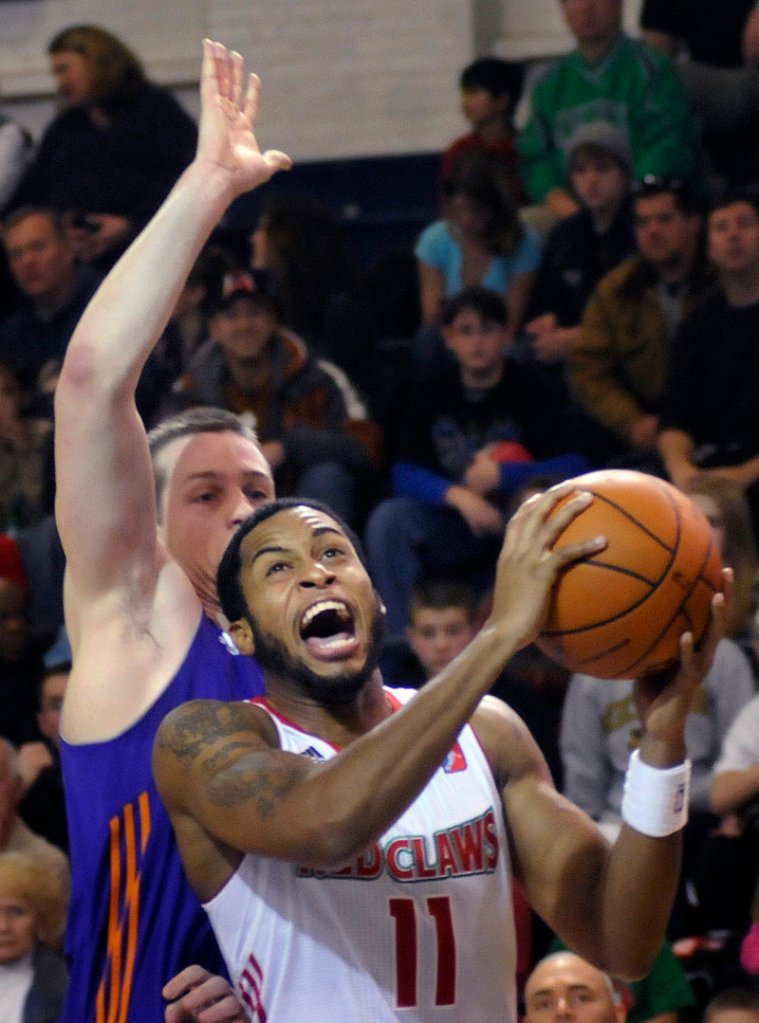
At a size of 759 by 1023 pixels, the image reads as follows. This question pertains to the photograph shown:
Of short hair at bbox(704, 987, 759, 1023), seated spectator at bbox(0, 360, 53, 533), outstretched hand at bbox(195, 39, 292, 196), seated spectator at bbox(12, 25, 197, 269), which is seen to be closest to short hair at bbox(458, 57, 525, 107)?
seated spectator at bbox(12, 25, 197, 269)

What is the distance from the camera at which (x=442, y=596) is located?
6.13 m

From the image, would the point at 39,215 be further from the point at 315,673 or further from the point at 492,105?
the point at 315,673

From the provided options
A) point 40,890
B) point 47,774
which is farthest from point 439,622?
point 40,890

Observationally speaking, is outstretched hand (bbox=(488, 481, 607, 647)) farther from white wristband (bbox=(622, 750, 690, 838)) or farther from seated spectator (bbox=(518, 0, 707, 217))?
seated spectator (bbox=(518, 0, 707, 217))

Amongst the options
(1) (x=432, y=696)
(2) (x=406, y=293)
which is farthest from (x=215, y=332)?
(1) (x=432, y=696)

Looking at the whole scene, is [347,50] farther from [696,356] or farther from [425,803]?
[425,803]

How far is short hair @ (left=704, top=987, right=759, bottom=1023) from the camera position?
4.70 meters

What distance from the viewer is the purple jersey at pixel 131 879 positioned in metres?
3.06

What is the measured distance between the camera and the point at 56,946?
17.5ft

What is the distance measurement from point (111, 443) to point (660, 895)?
3.72 ft

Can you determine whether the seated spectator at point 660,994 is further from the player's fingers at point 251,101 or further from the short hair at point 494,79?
the short hair at point 494,79

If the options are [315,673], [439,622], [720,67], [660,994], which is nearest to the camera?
[315,673]

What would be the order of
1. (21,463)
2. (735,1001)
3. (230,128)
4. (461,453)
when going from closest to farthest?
(230,128)
(735,1001)
(461,453)
(21,463)

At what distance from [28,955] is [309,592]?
8.67ft
